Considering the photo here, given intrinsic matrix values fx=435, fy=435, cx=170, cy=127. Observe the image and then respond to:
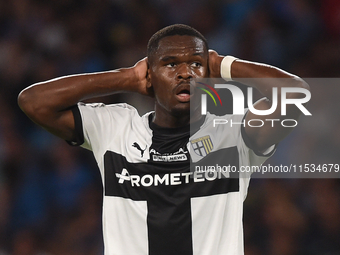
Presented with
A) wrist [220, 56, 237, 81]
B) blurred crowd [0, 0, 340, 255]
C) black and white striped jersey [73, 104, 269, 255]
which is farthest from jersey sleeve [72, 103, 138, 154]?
blurred crowd [0, 0, 340, 255]

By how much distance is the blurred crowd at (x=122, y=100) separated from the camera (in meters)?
3.75

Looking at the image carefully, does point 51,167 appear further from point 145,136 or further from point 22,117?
point 145,136

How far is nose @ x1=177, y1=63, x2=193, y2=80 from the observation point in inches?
87.1

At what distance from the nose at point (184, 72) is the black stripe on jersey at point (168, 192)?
42cm

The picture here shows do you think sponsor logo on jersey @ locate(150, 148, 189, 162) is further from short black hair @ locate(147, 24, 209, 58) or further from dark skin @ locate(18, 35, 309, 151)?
short black hair @ locate(147, 24, 209, 58)

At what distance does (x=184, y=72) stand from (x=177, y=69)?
52 mm

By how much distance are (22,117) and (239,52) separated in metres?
2.16

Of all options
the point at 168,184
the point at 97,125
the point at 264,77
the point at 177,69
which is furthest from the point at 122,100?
the point at 264,77

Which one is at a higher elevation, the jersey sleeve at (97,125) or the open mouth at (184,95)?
the open mouth at (184,95)

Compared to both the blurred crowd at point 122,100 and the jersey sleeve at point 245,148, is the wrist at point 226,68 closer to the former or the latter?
the jersey sleeve at point 245,148

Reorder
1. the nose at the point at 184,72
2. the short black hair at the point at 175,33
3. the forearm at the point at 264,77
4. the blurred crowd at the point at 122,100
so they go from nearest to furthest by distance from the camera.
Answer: the forearm at the point at 264,77, the nose at the point at 184,72, the short black hair at the point at 175,33, the blurred crowd at the point at 122,100

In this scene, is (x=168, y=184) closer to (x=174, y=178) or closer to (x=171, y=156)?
(x=174, y=178)

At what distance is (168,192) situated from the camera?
2.19 metres

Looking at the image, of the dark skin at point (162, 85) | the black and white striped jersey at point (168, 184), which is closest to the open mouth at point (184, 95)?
the dark skin at point (162, 85)
